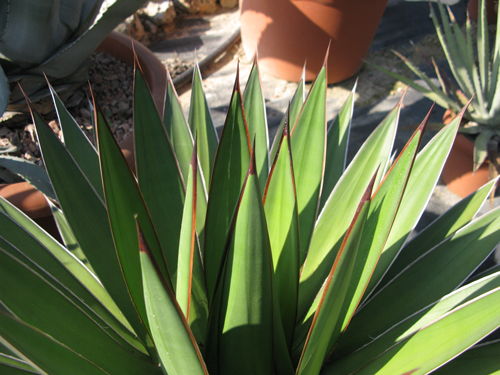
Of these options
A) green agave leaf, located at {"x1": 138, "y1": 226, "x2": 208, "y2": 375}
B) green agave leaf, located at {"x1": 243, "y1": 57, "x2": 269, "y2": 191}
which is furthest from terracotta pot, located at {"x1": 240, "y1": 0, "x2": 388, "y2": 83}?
green agave leaf, located at {"x1": 138, "y1": 226, "x2": 208, "y2": 375}

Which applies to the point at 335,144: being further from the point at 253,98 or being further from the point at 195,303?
the point at 195,303

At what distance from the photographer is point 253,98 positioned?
0.86 metres

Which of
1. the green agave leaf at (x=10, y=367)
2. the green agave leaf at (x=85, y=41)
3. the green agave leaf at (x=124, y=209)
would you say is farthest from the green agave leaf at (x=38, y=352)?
the green agave leaf at (x=85, y=41)

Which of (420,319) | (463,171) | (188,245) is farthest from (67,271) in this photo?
(463,171)

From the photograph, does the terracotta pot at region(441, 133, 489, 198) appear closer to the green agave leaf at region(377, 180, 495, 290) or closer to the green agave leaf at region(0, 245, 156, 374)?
the green agave leaf at region(377, 180, 495, 290)

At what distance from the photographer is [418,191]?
66 cm

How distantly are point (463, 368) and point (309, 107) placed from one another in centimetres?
49

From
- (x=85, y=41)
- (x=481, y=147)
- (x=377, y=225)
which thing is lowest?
(x=481, y=147)

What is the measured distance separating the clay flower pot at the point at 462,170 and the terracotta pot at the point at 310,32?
2.30 ft

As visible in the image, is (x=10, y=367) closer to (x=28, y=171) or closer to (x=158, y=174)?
(x=158, y=174)

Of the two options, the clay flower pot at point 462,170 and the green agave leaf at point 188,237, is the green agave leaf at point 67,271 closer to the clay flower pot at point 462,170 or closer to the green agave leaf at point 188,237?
the green agave leaf at point 188,237

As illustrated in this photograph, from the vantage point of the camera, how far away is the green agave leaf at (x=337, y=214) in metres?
0.68

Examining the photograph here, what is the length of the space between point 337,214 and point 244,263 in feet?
1.06

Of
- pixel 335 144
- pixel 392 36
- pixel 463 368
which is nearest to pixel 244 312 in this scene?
pixel 463 368
